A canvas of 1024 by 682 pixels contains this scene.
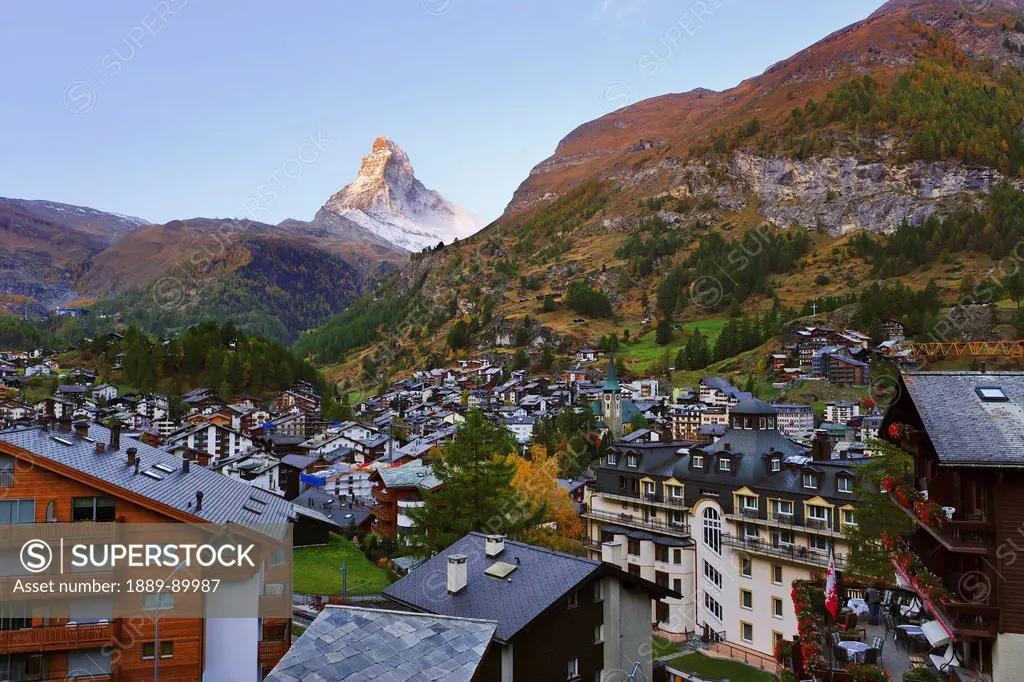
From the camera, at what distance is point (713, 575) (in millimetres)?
43938

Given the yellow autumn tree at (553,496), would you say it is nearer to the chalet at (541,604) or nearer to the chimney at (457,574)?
the chalet at (541,604)

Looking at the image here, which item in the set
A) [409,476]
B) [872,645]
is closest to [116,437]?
[409,476]

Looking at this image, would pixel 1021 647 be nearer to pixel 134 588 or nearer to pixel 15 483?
pixel 134 588

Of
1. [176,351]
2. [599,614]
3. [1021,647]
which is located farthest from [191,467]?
[176,351]

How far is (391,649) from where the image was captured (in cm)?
1591

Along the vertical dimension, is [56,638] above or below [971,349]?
below

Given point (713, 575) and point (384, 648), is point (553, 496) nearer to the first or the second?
point (713, 575)

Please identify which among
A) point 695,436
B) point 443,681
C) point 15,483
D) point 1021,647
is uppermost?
point 15,483

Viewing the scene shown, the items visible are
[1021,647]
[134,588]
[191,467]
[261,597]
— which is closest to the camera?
[1021,647]

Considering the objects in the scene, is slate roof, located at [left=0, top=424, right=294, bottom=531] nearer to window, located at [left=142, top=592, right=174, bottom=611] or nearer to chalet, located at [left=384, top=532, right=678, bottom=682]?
window, located at [left=142, top=592, right=174, bottom=611]

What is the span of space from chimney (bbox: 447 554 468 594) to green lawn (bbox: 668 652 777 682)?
16.7 m

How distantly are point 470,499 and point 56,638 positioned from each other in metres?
19.7

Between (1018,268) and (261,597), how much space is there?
178 meters

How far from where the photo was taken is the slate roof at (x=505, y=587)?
71.7 feet
